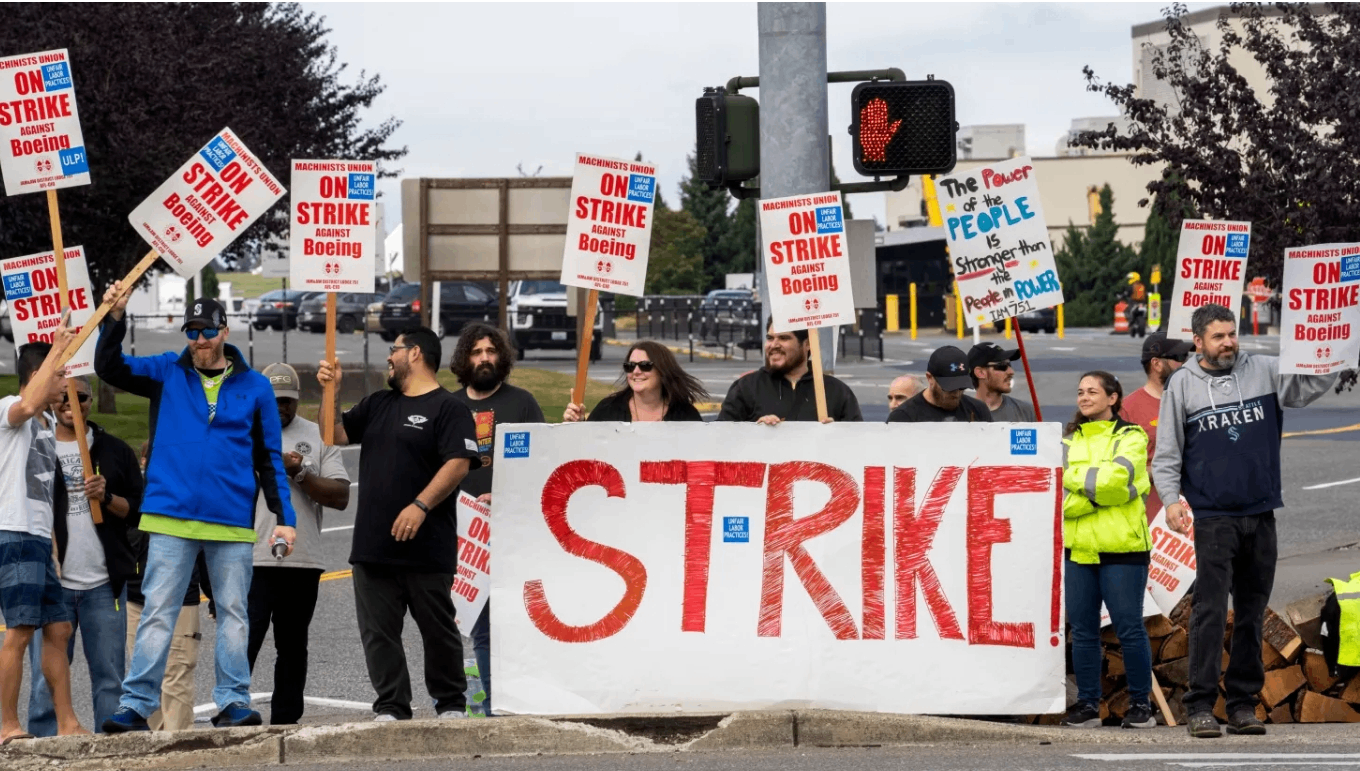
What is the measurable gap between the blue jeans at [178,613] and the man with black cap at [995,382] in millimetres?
3649

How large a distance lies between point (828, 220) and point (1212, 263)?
9.24ft

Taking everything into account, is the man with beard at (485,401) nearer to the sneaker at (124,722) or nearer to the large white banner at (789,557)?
the large white banner at (789,557)

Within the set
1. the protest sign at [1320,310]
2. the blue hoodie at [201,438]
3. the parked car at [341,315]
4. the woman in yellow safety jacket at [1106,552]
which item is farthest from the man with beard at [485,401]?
the parked car at [341,315]

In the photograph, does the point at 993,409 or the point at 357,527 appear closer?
the point at 357,527

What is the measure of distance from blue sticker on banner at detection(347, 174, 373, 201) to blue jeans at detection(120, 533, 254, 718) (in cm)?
178

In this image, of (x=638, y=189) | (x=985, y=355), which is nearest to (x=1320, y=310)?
(x=985, y=355)

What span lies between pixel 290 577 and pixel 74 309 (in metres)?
1.75

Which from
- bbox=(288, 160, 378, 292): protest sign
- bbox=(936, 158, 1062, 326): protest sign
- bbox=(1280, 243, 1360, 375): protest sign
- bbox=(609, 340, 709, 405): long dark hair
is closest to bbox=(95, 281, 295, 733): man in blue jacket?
bbox=(288, 160, 378, 292): protest sign

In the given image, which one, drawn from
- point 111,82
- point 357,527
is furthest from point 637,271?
point 111,82

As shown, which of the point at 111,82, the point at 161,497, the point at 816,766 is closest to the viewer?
the point at 816,766

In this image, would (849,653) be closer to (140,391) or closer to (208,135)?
(140,391)

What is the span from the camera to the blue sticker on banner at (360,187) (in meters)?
8.79

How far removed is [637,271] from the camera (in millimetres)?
9164

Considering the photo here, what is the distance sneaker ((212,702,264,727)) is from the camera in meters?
7.80
